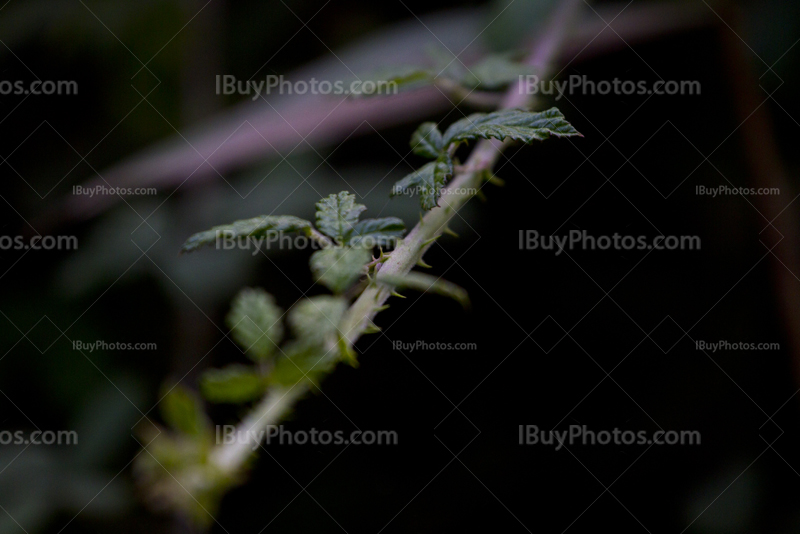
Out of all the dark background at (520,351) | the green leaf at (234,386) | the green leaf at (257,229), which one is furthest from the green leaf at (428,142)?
the dark background at (520,351)

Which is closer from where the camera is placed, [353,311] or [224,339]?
[353,311]

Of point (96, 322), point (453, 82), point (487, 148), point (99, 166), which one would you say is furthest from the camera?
point (99, 166)

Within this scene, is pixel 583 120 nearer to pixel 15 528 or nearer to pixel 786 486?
pixel 786 486

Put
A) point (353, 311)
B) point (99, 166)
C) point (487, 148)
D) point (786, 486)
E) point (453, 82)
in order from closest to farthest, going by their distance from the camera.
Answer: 1. point (353, 311)
2. point (487, 148)
3. point (453, 82)
4. point (786, 486)
5. point (99, 166)

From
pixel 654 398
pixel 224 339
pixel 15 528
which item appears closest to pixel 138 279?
pixel 224 339

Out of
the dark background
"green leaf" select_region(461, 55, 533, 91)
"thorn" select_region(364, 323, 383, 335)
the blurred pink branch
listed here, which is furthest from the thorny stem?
the blurred pink branch

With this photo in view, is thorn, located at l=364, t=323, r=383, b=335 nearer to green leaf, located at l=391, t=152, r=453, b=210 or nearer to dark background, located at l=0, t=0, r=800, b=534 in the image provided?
green leaf, located at l=391, t=152, r=453, b=210

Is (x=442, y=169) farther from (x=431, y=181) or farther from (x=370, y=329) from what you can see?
(x=370, y=329)
